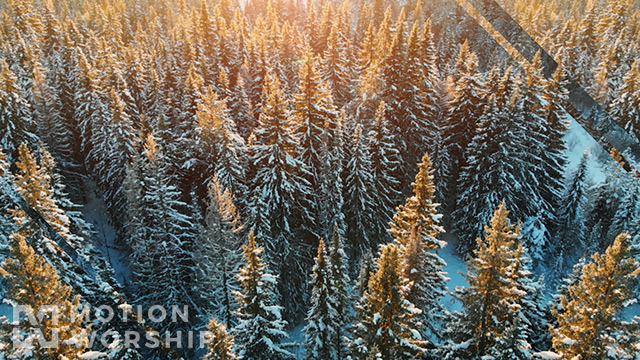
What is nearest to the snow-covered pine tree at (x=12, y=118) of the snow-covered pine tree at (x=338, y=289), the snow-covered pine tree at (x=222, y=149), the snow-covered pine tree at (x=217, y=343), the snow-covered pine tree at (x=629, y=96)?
the snow-covered pine tree at (x=222, y=149)

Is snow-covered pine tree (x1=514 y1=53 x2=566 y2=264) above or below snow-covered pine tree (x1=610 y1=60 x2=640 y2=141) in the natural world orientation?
below

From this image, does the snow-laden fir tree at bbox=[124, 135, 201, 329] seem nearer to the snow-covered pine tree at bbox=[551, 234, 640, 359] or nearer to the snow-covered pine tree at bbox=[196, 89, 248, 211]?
the snow-covered pine tree at bbox=[196, 89, 248, 211]

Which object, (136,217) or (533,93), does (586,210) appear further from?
(136,217)

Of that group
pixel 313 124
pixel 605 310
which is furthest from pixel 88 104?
pixel 605 310

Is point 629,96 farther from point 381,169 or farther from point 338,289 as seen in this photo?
point 338,289

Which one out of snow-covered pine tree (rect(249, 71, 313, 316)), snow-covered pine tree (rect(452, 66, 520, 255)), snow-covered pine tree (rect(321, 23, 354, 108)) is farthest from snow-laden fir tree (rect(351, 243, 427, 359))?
snow-covered pine tree (rect(321, 23, 354, 108))

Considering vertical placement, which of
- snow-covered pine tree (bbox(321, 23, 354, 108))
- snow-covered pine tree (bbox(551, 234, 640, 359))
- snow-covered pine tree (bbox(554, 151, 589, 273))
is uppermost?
snow-covered pine tree (bbox(321, 23, 354, 108))

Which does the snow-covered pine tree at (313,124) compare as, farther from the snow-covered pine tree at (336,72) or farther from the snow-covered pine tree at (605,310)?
the snow-covered pine tree at (605,310)
